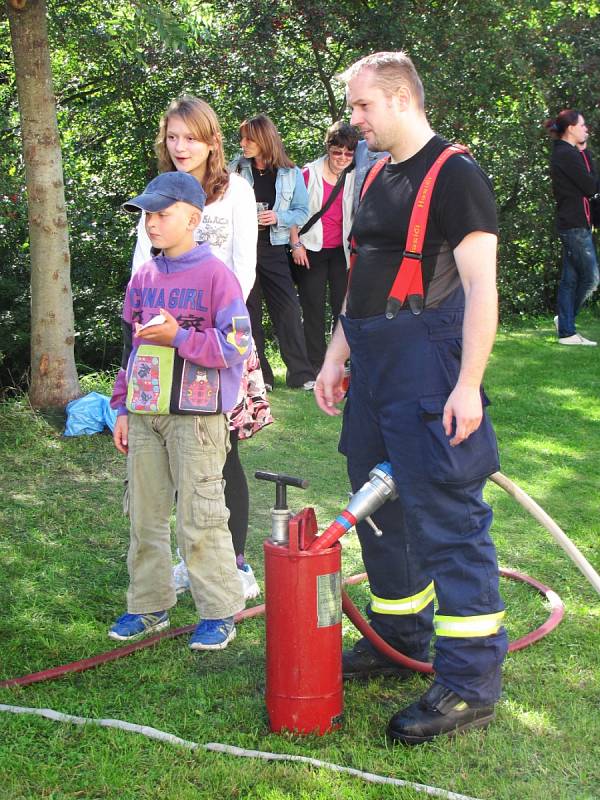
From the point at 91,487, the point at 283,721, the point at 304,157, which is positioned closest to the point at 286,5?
the point at 304,157

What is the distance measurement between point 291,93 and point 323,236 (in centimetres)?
387

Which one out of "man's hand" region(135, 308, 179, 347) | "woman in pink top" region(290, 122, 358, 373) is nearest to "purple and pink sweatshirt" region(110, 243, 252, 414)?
"man's hand" region(135, 308, 179, 347)

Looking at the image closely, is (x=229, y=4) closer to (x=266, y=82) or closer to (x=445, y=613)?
(x=266, y=82)

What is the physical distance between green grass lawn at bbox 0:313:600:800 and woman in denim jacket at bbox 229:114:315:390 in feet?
5.98

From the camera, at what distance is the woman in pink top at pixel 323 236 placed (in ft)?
26.6

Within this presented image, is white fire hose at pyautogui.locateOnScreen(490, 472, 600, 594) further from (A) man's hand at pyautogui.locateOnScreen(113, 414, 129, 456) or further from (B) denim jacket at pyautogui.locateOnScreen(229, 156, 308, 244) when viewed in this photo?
(B) denim jacket at pyautogui.locateOnScreen(229, 156, 308, 244)

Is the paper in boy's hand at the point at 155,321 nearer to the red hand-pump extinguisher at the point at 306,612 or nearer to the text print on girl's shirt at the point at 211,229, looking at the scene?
the red hand-pump extinguisher at the point at 306,612

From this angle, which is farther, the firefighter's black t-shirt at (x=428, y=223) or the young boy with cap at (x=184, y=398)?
the young boy with cap at (x=184, y=398)

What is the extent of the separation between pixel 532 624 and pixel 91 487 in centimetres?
284

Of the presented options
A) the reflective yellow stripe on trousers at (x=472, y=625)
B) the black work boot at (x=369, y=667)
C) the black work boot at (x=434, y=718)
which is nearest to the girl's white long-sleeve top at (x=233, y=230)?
the black work boot at (x=369, y=667)

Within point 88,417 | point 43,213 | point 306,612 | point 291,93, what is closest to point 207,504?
point 306,612

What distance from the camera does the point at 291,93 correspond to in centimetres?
1165

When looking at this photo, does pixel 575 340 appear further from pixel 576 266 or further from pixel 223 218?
pixel 223 218

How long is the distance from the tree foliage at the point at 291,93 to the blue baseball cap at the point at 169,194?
24.3 feet
